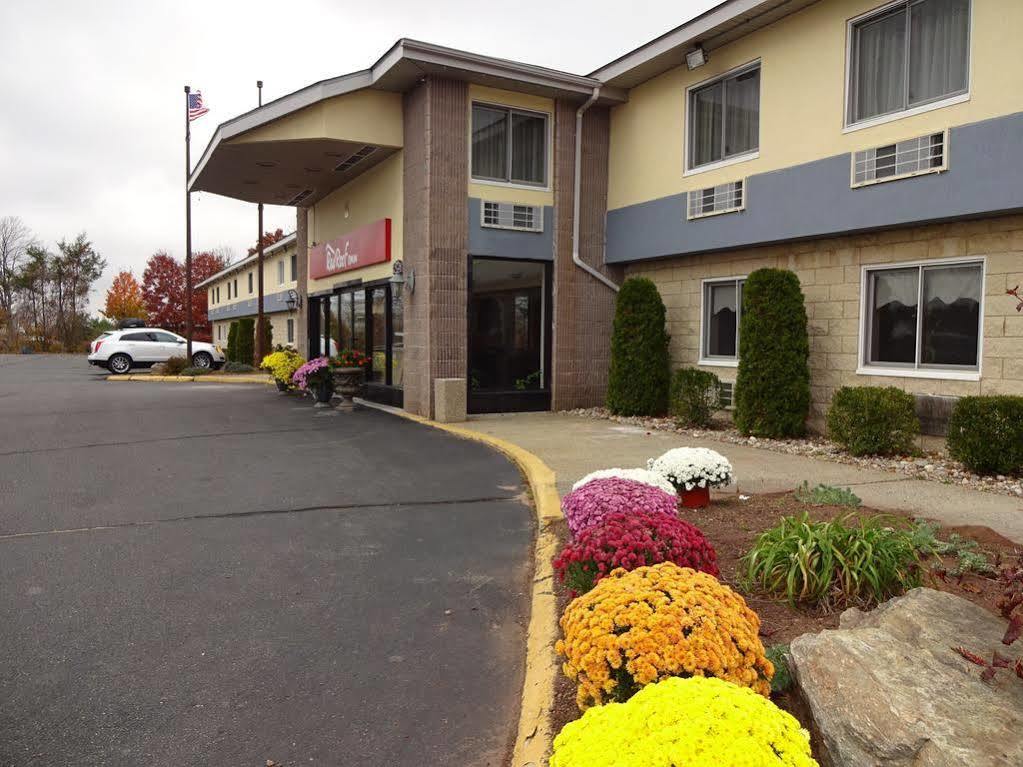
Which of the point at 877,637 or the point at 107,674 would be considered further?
the point at 107,674

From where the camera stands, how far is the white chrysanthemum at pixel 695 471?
231 inches

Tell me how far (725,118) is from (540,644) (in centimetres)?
1039

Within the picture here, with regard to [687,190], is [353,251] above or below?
below

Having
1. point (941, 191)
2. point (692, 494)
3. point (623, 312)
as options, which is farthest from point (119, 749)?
point (623, 312)

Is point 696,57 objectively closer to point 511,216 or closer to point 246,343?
point 511,216

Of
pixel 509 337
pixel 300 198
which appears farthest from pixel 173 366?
pixel 509 337

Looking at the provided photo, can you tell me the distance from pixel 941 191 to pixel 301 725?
8.86 m

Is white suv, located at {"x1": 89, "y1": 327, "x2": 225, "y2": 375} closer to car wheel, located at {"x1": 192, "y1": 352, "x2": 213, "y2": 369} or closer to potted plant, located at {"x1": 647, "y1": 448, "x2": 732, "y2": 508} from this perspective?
car wheel, located at {"x1": 192, "y1": 352, "x2": 213, "y2": 369}

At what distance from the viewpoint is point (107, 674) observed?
→ 354 cm

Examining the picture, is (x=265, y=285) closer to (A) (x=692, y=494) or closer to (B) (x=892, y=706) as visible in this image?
(A) (x=692, y=494)

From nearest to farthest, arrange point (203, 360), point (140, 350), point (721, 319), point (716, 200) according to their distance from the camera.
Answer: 1. point (716, 200)
2. point (721, 319)
3. point (140, 350)
4. point (203, 360)

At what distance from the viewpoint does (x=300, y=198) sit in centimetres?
1869

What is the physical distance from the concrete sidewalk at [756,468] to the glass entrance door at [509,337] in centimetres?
103

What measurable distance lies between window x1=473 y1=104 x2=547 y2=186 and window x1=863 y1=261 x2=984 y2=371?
248 inches
